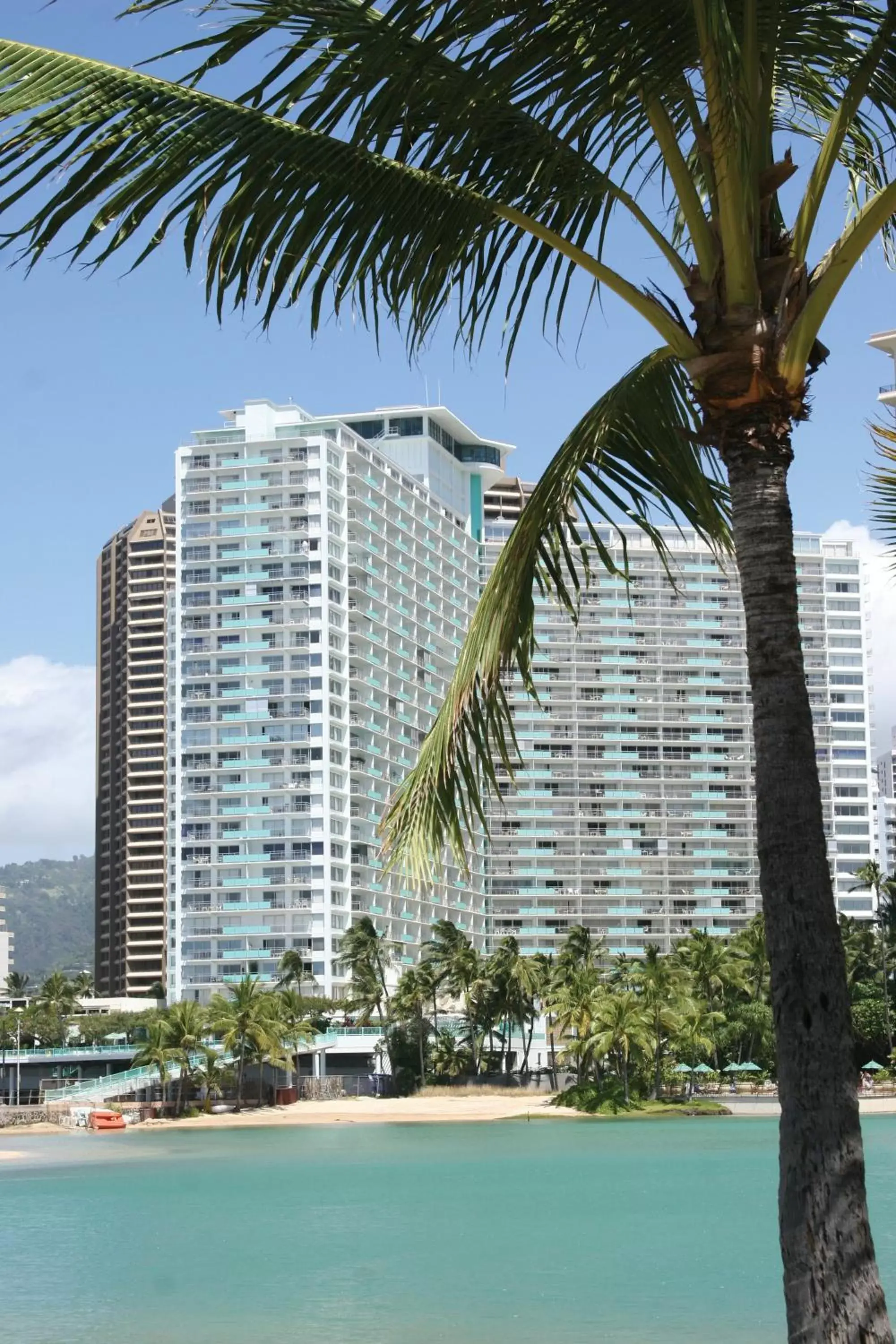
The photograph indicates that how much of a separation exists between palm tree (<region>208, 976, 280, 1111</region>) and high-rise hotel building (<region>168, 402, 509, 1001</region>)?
922 inches

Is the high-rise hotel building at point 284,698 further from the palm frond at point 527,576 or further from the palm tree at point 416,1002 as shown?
the palm frond at point 527,576

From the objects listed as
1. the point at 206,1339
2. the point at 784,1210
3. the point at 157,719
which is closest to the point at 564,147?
the point at 784,1210

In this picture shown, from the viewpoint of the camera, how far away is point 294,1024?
91.4 m

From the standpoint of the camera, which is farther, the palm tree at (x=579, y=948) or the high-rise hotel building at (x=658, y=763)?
the high-rise hotel building at (x=658, y=763)

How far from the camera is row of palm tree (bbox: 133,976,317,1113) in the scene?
8312cm

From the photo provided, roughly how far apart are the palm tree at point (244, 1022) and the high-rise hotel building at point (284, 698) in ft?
76.8

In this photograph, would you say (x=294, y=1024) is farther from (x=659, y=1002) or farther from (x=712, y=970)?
(x=659, y=1002)

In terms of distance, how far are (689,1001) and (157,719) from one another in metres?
120

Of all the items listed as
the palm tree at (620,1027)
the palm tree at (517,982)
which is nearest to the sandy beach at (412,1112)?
the palm tree at (620,1027)

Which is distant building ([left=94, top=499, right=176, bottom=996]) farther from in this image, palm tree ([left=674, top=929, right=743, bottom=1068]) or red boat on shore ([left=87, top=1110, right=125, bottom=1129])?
palm tree ([left=674, top=929, right=743, bottom=1068])

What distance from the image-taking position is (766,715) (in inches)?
211

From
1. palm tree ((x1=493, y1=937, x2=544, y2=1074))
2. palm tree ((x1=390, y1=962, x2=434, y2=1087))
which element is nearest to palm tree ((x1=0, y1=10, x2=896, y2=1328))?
palm tree ((x1=493, y1=937, x2=544, y2=1074))

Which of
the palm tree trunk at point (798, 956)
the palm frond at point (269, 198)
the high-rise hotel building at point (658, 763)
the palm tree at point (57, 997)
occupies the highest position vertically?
the high-rise hotel building at point (658, 763)

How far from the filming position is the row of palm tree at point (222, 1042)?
83.1 metres
